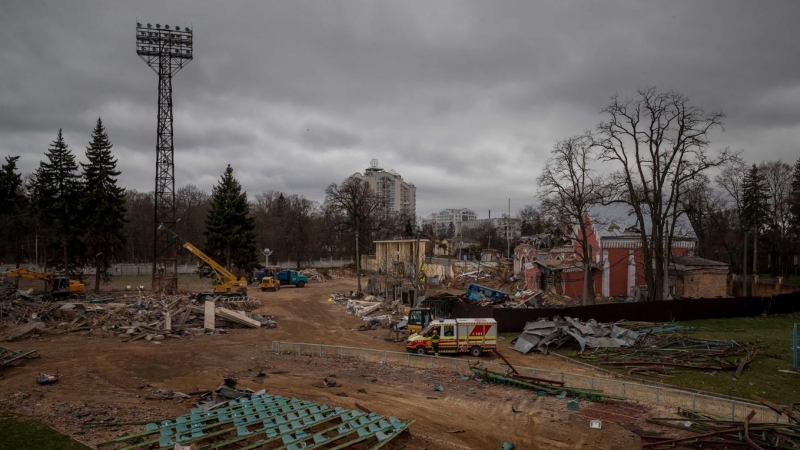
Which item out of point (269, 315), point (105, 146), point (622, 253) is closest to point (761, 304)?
point (622, 253)

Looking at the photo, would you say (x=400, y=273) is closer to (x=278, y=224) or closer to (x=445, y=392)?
(x=445, y=392)

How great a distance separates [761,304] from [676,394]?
87.0ft

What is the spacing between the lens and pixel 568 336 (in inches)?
1006

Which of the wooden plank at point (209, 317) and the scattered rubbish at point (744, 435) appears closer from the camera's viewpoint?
the scattered rubbish at point (744, 435)

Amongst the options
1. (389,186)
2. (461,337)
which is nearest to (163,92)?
(461,337)

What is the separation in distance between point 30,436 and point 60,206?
4245 centimetres

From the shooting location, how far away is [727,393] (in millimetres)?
16984

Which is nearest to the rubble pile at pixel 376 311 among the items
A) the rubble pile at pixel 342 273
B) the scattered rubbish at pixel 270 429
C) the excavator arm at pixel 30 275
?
the scattered rubbish at pixel 270 429

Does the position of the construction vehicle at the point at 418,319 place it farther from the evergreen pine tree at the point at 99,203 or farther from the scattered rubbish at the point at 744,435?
the evergreen pine tree at the point at 99,203

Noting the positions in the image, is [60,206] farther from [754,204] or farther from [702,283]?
[754,204]

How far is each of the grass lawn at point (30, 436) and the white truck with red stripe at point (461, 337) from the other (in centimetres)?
1484

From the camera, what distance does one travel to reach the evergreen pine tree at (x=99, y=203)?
159ft

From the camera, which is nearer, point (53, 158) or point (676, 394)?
point (676, 394)

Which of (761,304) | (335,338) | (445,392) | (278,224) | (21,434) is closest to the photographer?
(21,434)
